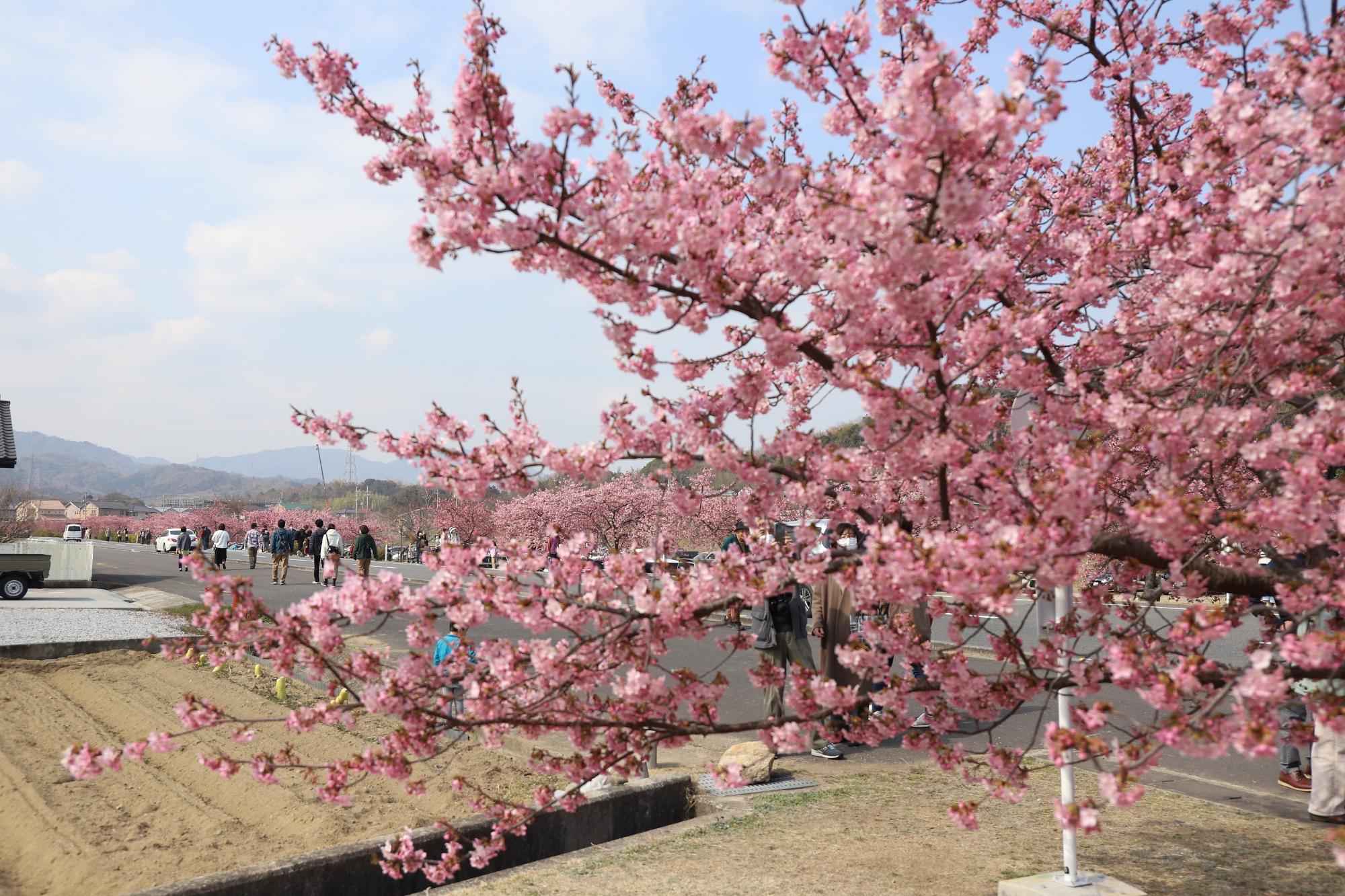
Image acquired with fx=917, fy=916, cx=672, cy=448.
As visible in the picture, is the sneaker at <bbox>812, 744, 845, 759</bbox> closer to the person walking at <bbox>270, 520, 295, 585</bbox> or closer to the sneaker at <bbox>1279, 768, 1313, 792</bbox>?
the sneaker at <bbox>1279, 768, 1313, 792</bbox>

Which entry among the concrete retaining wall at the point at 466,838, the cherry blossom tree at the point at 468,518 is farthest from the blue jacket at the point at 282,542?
the cherry blossom tree at the point at 468,518

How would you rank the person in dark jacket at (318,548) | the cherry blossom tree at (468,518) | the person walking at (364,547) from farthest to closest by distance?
the cherry blossom tree at (468,518)
the person in dark jacket at (318,548)
the person walking at (364,547)

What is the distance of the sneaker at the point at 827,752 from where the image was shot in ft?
24.9

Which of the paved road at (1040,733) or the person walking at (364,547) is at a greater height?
the person walking at (364,547)

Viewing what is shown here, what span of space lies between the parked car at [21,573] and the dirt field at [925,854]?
20016mm

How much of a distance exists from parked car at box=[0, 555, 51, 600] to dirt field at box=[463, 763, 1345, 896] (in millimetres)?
20016

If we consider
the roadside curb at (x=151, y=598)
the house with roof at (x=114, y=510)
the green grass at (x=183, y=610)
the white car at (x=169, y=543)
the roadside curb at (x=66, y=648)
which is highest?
the roadside curb at (x=66, y=648)

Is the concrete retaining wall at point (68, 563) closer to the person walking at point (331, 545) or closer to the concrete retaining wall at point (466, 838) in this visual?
the person walking at point (331, 545)

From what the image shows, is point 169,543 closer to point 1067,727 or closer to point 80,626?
point 80,626

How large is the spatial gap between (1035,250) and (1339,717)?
223cm

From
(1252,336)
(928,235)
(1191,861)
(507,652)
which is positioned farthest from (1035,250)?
(1191,861)

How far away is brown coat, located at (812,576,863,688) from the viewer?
7969 mm

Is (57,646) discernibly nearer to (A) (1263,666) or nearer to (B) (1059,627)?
(B) (1059,627)

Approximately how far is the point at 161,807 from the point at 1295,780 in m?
8.34
